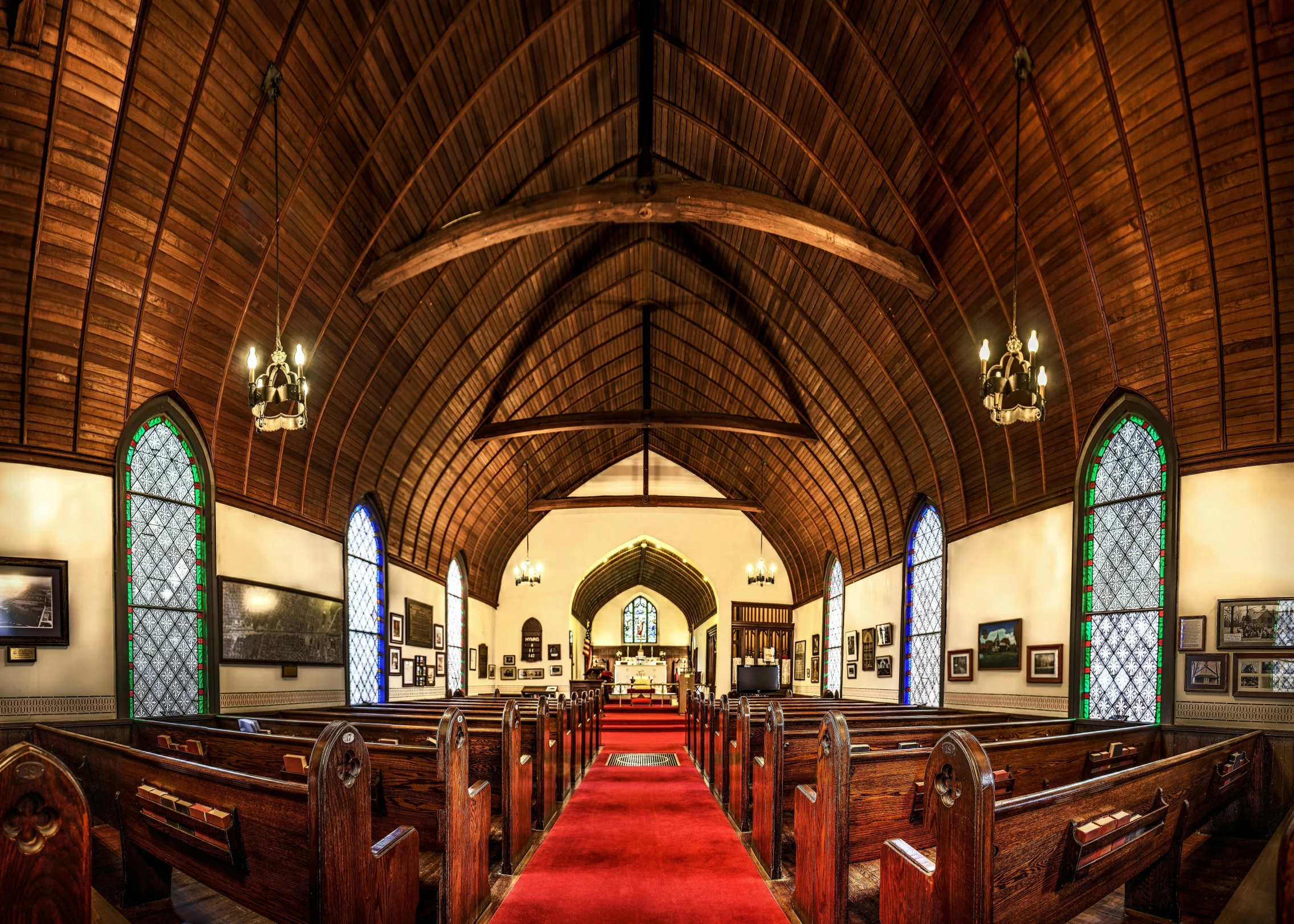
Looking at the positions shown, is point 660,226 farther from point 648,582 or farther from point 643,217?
point 648,582

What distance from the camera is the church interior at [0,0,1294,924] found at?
373 centimetres

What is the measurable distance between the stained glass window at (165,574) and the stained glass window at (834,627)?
12766mm

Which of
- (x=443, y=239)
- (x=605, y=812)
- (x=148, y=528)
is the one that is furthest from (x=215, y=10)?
(x=605, y=812)

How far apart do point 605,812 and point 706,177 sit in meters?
8.35

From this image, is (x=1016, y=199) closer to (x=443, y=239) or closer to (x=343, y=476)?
(x=443, y=239)

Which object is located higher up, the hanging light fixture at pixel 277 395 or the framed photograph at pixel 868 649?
the hanging light fixture at pixel 277 395

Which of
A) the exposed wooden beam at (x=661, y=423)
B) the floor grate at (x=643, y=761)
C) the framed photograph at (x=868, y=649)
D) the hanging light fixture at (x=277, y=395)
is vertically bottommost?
the floor grate at (x=643, y=761)

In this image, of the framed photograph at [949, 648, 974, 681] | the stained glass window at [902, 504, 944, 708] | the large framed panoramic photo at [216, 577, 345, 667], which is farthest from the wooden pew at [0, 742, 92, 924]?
the stained glass window at [902, 504, 944, 708]

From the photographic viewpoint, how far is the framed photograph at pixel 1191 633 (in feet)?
22.7

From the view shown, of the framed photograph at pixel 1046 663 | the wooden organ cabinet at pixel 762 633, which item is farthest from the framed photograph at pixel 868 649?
the wooden organ cabinet at pixel 762 633

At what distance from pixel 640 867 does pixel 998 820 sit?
387 centimetres

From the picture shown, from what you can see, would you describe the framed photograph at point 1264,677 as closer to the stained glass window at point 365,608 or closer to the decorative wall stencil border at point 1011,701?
the decorative wall stencil border at point 1011,701

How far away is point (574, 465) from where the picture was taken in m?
20.6

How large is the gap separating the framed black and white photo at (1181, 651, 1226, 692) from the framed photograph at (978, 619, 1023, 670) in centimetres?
255
